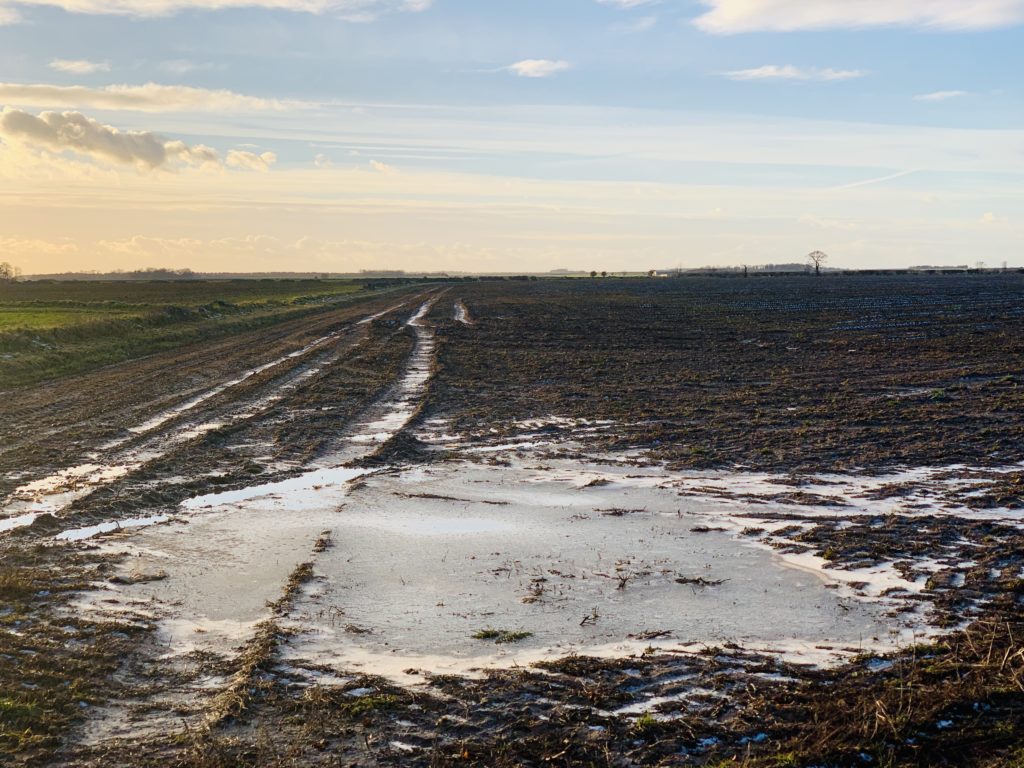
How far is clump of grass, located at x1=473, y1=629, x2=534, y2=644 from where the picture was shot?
7.51 m

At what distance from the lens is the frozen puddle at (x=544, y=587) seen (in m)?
7.38

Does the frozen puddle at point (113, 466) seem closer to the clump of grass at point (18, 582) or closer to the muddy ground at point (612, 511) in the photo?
the muddy ground at point (612, 511)

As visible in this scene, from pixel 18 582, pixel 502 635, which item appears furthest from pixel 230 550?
pixel 502 635

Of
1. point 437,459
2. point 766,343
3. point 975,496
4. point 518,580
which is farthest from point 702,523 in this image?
point 766,343

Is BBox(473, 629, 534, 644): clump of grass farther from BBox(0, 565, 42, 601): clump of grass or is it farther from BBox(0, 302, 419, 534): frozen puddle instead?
BBox(0, 302, 419, 534): frozen puddle

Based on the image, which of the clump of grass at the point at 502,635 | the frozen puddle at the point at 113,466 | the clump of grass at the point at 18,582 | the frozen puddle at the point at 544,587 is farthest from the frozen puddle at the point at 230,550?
the clump of grass at the point at 502,635

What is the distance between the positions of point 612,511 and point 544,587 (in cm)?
282

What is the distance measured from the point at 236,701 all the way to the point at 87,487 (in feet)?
24.9

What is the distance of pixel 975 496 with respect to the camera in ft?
37.1

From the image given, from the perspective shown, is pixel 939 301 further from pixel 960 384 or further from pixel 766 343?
pixel 960 384

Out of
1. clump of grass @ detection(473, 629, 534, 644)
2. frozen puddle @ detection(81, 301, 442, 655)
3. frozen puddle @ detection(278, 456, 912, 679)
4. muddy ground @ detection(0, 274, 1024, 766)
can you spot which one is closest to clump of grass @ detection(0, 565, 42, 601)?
muddy ground @ detection(0, 274, 1024, 766)

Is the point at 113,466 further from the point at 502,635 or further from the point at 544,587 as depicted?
the point at 502,635

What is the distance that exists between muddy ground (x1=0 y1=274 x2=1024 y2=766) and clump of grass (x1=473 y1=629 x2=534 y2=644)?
0.71 meters

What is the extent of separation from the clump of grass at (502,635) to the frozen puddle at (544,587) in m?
0.09
